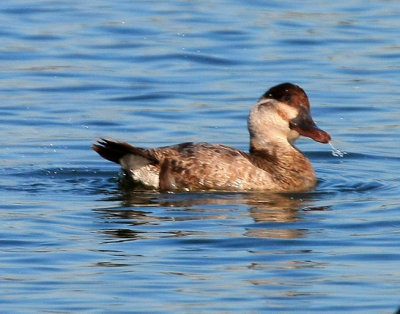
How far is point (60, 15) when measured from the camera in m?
20.6

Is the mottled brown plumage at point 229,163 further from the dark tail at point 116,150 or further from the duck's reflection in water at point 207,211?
the duck's reflection in water at point 207,211

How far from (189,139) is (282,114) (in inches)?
72.3

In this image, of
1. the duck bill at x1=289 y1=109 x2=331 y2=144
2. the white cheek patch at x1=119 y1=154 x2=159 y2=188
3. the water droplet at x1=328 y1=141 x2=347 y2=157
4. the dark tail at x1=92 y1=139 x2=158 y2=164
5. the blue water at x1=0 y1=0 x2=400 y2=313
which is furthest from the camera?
the water droplet at x1=328 y1=141 x2=347 y2=157

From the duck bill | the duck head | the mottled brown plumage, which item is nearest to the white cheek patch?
the mottled brown plumage

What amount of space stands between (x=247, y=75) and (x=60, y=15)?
15.6ft

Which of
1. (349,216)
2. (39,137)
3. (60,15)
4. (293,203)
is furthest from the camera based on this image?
(60,15)

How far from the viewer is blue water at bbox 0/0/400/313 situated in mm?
8273

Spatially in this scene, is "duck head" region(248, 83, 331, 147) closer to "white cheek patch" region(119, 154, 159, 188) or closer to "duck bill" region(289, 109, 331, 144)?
"duck bill" region(289, 109, 331, 144)

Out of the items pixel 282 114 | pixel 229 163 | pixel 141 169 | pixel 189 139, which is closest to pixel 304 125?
pixel 282 114

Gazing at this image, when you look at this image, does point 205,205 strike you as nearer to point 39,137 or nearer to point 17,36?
point 39,137

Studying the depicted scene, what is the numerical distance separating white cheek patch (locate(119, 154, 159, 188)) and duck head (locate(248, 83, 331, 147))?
102cm

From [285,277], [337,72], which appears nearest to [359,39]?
[337,72]

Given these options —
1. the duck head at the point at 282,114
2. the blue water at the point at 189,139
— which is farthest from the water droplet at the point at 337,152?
the duck head at the point at 282,114

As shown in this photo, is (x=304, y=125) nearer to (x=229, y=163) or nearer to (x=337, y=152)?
(x=229, y=163)
